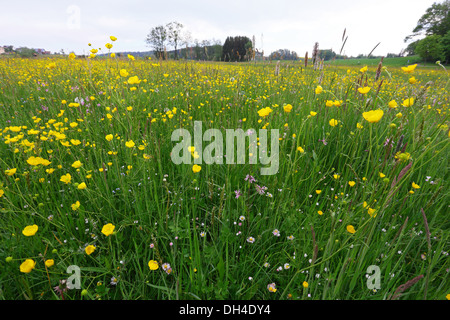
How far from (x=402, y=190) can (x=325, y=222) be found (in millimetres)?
793

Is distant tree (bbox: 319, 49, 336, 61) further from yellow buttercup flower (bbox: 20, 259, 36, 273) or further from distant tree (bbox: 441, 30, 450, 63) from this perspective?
distant tree (bbox: 441, 30, 450, 63)

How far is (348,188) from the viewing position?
1670mm

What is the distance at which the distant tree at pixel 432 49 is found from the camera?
3123cm

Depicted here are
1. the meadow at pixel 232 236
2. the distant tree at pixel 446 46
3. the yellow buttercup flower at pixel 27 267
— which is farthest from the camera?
the distant tree at pixel 446 46

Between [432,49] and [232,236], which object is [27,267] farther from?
[432,49]

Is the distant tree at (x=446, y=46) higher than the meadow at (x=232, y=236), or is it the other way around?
the distant tree at (x=446, y=46)

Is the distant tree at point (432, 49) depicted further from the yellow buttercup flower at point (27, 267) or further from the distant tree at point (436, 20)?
the yellow buttercup flower at point (27, 267)

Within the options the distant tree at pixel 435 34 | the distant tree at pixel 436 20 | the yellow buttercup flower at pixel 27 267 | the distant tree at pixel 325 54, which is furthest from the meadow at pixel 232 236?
the distant tree at pixel 436 20

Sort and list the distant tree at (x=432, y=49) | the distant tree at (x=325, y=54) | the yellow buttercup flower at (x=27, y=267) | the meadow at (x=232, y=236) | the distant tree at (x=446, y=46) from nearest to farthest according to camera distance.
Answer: the yellow buttercup flower at (x=27, y=267), the meadow at (x=232, y=236), the distant tree at (x=325, y=54), the distant tree at (x=432, y=49), the distant tree at (x=446, y=46)
